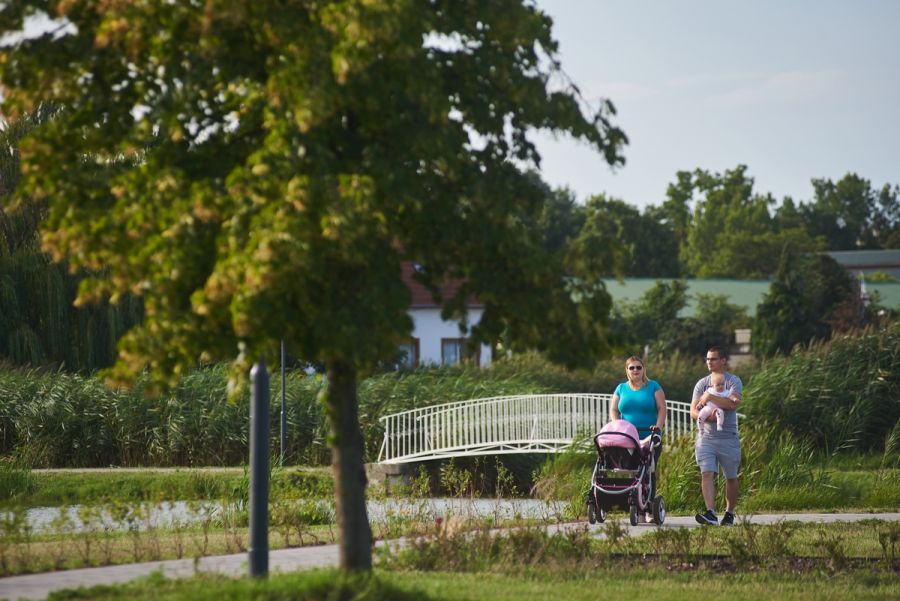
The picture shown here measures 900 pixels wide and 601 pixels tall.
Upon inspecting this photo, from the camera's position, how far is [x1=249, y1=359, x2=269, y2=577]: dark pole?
27.2ft

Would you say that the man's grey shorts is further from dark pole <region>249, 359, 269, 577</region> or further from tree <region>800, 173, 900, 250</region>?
tree <region>800, 173, 900, 250</region>

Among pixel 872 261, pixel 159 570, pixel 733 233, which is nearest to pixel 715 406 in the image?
pixel 159 570

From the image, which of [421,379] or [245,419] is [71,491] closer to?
[245,419]

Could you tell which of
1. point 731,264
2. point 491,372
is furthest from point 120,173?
point 731,264

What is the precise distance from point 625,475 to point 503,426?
676 cm

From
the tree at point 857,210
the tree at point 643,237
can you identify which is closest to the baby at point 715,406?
the tree at point 643,237

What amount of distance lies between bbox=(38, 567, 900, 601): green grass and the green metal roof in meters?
52.6

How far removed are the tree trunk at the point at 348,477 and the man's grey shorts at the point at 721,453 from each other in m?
5.85

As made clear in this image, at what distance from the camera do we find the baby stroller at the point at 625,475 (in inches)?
519

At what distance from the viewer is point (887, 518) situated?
14.2 m

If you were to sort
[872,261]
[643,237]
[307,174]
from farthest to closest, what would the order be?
[872,261] < [643,237] < [307,174]

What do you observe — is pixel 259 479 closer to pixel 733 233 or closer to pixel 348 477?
pixel 348 477

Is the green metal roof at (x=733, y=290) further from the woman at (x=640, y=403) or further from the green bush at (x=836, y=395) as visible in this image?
the woman at (x=640, y=403)

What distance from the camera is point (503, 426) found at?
20.1 metres
